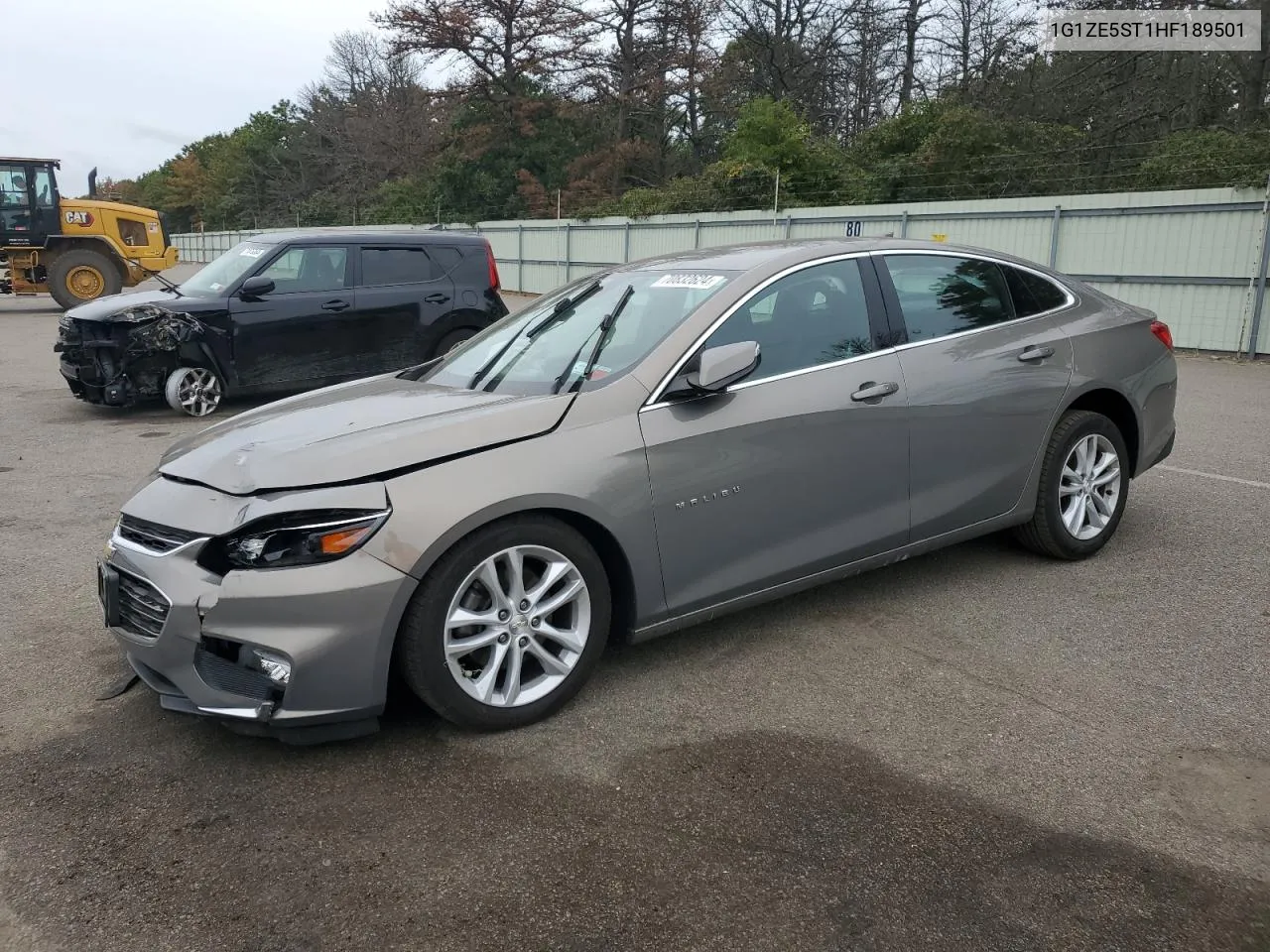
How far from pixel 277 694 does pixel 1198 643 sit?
3.40 meters

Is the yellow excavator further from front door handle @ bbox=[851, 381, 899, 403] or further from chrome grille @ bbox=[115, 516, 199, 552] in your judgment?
front door handle @ bbox=[851, 381, 899, 403]

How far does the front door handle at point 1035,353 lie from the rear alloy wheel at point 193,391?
761 centimetres

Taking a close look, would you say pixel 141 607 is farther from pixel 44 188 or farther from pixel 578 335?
pixel 44 188

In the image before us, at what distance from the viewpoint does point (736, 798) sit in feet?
9.76

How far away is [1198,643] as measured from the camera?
402 cm

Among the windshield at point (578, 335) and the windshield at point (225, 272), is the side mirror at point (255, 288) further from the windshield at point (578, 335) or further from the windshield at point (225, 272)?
the windshield at point (578, 335)

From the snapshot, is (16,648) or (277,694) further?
(16,648)

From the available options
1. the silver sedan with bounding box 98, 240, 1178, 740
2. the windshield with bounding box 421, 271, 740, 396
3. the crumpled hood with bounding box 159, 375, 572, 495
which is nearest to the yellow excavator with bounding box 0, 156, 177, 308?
the windshield with bounding box 421, 271, 740, 396

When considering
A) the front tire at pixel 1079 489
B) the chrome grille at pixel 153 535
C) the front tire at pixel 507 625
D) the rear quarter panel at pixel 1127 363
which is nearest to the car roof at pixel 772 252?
the rear quarter panel at pixel 1127 363

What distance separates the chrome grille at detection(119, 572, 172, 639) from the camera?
312 cm

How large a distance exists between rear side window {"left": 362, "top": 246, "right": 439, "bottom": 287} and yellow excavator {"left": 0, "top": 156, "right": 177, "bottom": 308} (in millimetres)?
13178

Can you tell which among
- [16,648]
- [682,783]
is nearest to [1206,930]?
[682,783]

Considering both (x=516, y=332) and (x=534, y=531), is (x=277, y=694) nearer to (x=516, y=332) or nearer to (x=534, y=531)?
(x=534, y=531)

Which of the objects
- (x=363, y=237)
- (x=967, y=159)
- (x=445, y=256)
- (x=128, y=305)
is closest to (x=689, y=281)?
(x=445, y=256)
